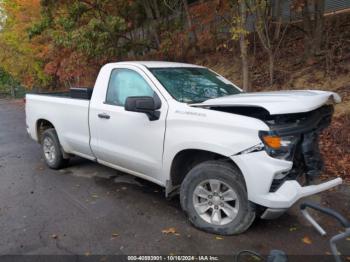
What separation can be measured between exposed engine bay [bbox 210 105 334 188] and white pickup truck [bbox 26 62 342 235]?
0.03 ft

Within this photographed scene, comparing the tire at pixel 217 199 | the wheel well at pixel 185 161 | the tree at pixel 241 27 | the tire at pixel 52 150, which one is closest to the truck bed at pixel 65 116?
the tire at pixel 52 150

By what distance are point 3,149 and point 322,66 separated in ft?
25.3

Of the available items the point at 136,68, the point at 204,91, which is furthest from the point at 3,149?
the point at 204,91

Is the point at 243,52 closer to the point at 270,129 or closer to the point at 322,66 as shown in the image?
the point at 322,66

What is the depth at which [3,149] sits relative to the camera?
889 cm

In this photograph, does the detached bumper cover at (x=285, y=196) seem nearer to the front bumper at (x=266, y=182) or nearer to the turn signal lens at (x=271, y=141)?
the front bumper at (x=266, y=182)

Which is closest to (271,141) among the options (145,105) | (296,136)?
(296,136)

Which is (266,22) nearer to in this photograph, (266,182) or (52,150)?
(52,150)

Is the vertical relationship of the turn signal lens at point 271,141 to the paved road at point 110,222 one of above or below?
above

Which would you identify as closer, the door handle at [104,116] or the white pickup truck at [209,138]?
the white pickup truck at [209,138]

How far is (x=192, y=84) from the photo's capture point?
16.7 feet

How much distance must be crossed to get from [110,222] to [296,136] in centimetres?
232

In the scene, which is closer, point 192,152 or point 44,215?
point 192,152

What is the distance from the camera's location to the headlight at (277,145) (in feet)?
12.0
